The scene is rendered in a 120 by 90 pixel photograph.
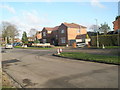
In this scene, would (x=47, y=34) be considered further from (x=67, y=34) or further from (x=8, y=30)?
(x=8, y=30)

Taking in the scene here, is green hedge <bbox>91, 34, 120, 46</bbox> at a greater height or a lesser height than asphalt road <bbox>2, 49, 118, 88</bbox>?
greater

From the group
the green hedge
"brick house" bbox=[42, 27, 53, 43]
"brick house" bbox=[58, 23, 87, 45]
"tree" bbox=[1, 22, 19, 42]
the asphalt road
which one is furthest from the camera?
"tree" bbox=[1, 22, 19, 42]

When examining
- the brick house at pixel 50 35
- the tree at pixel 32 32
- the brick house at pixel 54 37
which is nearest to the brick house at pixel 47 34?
the brick house at pixel 50 35

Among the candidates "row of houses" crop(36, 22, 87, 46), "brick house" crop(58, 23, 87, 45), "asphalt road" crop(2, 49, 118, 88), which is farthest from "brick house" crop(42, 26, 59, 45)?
"asphalt road" crop(2, 49, 118, 88)

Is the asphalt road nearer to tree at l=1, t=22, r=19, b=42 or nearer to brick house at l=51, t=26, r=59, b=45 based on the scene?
brick house at l=51, t=26, r=59, b=45

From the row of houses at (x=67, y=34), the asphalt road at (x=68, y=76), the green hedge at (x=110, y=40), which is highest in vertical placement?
the row of houses at (x=67, y=34)

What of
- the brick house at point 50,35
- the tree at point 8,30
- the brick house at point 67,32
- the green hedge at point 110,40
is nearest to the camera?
the green hedge at point 110,40

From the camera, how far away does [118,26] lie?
55.5ft

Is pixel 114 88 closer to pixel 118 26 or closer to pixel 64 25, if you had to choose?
pixel 118 26

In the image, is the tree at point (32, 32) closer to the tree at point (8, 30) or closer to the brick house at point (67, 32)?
the tree at point (8, 30)

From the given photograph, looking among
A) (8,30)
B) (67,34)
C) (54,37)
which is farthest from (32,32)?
(67,34)

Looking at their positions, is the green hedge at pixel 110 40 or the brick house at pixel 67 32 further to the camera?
the brick house at pixel 67 32

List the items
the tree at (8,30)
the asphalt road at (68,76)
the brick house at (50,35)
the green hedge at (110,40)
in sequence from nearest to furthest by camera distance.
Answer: the asphalt road at (68,76) → the green hedge at (110,40) → the brick house at (50,35) → the tree at (8,30)

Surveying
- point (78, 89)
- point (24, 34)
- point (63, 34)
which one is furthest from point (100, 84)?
point (24, 34)
